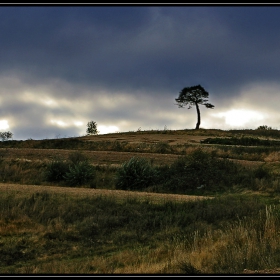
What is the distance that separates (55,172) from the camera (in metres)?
27.5

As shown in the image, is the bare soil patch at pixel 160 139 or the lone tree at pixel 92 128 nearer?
the bare soil patch at pixel 160 139

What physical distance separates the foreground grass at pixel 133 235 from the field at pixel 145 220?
0.11ft

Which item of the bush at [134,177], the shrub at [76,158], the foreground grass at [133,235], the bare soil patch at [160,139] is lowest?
the foreground grass at [133,235]

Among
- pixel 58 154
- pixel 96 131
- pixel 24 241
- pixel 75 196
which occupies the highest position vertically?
pixel 96 131

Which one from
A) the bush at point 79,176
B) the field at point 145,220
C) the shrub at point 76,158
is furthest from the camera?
the shrub at point 76,158

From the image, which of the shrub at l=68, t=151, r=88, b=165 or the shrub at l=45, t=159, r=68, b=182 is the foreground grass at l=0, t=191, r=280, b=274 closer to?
the shrub at l=45, t=159, r=68, b=182

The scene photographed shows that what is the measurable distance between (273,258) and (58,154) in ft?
90.2

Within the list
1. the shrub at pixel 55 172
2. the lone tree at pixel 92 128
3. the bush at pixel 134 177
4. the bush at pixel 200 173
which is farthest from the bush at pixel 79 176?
the lone tree at pixel 92 128

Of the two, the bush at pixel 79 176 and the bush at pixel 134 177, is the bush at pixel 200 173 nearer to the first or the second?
the bush at pixel 134 177

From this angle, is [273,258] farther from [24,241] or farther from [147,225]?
[24,241]

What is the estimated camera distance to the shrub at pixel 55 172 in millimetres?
27312

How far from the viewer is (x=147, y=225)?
52.0 feet

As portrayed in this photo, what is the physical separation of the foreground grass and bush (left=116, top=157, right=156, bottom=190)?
601 cm

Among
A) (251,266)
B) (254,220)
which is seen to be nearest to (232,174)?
(254,220)
